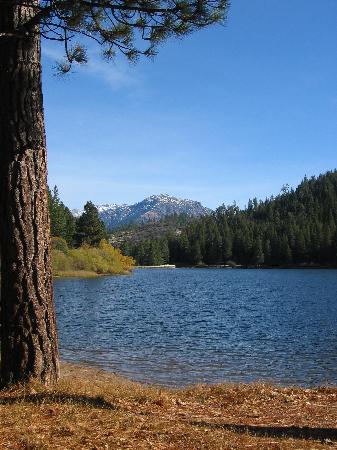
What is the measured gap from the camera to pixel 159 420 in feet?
24.3

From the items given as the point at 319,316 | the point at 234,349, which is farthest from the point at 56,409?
the point at 319,316

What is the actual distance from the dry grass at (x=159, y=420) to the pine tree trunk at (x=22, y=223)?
0.58 m

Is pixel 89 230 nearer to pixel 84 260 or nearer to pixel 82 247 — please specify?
pixel 82 247

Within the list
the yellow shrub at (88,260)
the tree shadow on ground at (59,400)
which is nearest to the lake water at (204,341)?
the tree shadow on ground at (59,400)

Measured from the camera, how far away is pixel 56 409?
7426 mm

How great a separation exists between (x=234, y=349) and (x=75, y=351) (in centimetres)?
780

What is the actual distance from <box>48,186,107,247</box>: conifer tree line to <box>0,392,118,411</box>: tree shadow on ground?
387 ft

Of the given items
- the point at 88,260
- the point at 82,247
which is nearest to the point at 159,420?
the point at 88,260

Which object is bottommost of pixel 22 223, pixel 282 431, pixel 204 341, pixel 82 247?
pixel 204 341

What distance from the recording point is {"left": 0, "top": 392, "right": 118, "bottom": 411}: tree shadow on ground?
7.75m

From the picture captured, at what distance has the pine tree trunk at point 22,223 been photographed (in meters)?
8.53

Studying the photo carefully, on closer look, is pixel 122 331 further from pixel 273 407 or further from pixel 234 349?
pixel 273 407

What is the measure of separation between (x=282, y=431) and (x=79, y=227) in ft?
420

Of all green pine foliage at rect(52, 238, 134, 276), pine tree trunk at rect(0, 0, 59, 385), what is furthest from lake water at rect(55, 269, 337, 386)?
green pine foliage at rect(52, 238, 134, 276)
